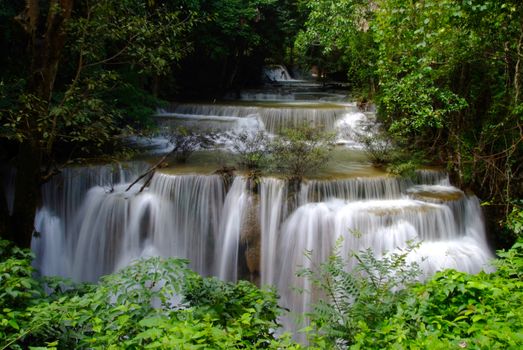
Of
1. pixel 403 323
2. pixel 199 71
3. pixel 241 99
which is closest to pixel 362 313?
pixel 403 323

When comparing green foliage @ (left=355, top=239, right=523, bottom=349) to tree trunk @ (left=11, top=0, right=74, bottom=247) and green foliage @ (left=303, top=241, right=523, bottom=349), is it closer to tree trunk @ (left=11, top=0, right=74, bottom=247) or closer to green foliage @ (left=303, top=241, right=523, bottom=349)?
green foliage @ (left=303, top=241, right=523, bottom=349)

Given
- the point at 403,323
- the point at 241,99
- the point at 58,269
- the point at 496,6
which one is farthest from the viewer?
the point at 241,99

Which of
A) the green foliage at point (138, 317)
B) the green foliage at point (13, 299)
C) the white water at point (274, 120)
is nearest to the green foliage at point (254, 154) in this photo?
the white water at point (274, 120)

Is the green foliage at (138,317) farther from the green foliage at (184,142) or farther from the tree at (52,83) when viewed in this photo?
the green foliage at (184,142)

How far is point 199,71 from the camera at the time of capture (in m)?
17.8

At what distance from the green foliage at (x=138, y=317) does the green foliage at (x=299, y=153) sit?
4.74 m

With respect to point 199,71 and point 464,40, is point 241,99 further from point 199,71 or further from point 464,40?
point 464,40

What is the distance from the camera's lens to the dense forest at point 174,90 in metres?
3.26

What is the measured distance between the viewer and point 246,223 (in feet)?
27.0

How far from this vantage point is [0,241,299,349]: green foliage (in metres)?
2.92

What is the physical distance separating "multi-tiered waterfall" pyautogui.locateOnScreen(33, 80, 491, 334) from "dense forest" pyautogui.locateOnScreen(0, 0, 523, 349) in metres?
0.64

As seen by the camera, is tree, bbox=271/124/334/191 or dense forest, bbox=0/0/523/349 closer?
dense forest, bbox=0/0/523/349

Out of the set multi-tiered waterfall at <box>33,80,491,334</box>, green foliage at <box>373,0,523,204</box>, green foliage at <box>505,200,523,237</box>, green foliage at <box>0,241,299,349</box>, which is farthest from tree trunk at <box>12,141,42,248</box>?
green foliage at <box>505,200,523,237</box>

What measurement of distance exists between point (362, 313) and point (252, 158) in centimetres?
576
